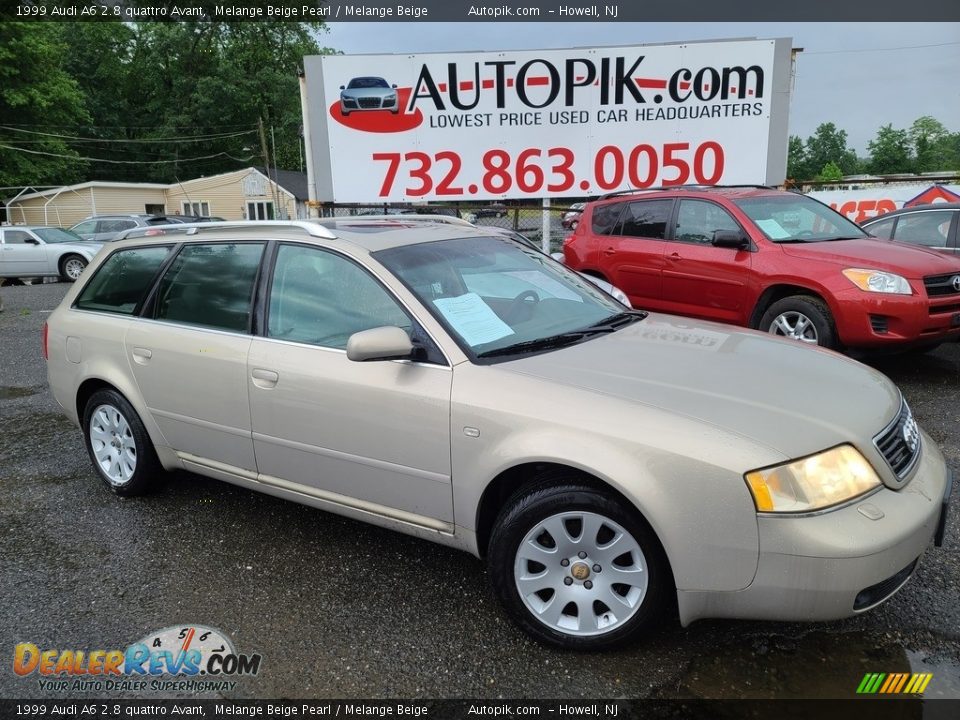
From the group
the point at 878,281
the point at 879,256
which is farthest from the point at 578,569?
the point at 879,256

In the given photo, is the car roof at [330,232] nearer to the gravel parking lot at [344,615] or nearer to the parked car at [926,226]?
the gravel parking lot at [344,615]

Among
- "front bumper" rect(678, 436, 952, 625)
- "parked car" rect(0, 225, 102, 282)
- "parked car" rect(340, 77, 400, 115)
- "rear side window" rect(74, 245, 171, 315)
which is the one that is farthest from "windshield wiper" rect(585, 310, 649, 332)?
"parked car" rect(0, 225, 102, 282)

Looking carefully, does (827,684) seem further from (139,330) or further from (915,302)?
(915,302)

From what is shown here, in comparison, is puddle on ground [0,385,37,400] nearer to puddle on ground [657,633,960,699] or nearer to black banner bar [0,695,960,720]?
black banner bar [0,695,960,720]

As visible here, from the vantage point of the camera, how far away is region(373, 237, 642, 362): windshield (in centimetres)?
292

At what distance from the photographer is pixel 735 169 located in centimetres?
1002

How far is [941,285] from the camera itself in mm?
5582

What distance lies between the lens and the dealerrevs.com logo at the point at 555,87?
970cm

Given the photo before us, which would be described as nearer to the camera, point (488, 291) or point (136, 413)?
point (488, 291)

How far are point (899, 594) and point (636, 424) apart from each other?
1503mm

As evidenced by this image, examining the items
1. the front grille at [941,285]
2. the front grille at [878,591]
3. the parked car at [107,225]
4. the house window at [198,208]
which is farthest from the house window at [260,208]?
the front grille at [878,591]

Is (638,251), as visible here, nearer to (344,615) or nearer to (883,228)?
(883,228)

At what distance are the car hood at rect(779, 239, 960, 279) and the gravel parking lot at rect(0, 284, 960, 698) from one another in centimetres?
203

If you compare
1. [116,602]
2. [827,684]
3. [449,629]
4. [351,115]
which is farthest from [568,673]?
[351,115]
